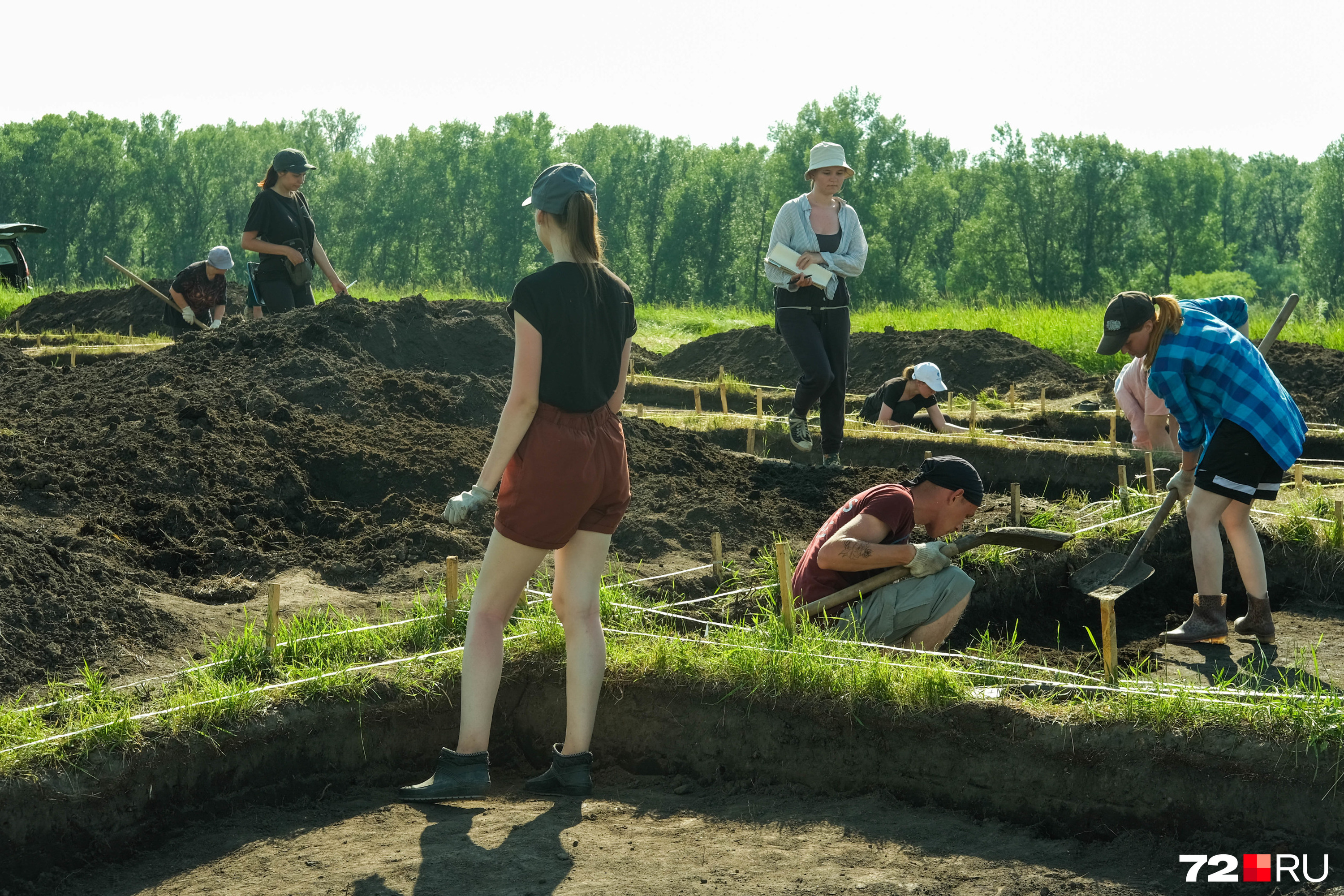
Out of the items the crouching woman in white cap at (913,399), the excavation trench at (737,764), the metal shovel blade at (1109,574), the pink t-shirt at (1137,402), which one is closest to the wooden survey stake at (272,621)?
the excavation trench at (737,764)

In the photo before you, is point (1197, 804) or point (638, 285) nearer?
point (1197, 804)

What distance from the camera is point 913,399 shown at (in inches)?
383

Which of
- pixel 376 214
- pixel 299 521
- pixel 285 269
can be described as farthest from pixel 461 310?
pixel 376 214

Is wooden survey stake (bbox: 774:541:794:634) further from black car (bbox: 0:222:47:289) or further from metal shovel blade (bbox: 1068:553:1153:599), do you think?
black car (bbox: 0:222:47:289)

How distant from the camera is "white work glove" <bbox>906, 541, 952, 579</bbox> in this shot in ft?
14.0

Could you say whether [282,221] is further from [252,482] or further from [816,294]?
[816,294]

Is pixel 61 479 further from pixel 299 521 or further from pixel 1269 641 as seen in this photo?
pixel 1269 641

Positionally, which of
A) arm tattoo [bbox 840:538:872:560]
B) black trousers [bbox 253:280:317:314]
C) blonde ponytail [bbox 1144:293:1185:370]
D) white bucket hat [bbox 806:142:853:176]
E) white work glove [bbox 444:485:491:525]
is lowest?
arm tattoo [bbox 840:538:872:560]

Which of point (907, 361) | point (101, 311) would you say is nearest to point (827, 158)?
point (907, 361)

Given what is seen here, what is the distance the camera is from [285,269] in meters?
9.29

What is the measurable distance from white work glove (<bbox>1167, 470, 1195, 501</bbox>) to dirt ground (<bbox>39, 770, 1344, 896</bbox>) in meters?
2.30

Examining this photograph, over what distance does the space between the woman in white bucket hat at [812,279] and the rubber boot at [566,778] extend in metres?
4.13

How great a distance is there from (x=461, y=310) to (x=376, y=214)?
49.9 meters

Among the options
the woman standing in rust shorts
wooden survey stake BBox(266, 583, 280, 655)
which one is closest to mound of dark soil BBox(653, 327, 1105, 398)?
wooden survey stake BBox(266, 583, 280, 655)
